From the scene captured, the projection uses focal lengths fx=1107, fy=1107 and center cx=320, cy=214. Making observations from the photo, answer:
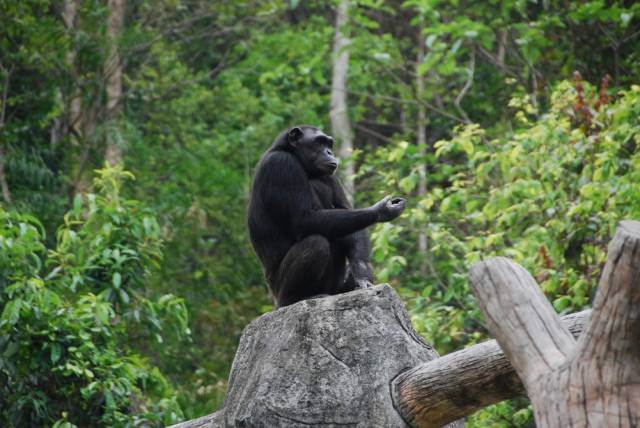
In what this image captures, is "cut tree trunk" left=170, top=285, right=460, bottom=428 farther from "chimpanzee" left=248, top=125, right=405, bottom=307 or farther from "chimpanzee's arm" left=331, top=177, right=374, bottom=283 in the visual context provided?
"chimpanzee's arm" left=331, top=177, right=374, bottom=283

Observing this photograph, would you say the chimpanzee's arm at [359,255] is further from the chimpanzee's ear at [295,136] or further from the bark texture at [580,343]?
the bark texture at [580,343]

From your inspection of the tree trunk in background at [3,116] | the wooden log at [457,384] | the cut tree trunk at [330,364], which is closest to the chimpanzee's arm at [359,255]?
the cut tree trunk at [330,364]

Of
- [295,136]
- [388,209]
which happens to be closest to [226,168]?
[295,136]

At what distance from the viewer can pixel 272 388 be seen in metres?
6.18

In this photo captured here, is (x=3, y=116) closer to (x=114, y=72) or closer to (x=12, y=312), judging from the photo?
(x=114, y=72)

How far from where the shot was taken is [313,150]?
790cm

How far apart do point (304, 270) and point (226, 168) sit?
1101cm

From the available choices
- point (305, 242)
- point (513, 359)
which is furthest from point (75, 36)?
point (513, 359)

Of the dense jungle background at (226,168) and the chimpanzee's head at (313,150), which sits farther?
the dense jungle background at (226,168)

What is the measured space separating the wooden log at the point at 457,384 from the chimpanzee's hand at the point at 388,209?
124 centimetres

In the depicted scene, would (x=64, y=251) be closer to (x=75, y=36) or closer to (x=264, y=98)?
(x=75, y=36)

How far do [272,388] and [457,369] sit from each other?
3.48ft

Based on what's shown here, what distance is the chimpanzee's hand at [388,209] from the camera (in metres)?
7.06

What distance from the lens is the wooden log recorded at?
572cm
